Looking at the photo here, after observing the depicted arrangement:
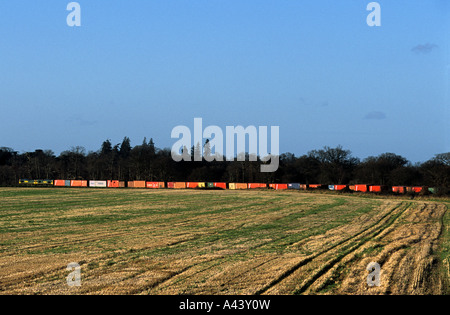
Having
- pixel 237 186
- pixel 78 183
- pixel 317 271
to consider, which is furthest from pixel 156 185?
pixel 317 271

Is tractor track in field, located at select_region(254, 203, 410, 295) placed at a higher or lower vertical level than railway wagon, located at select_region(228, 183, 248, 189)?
lower

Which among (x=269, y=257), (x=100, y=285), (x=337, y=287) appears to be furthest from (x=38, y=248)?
(x=337, y=287)

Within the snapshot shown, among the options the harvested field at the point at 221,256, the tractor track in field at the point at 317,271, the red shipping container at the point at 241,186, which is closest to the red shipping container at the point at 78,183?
the red shipping container at the point at 241,186

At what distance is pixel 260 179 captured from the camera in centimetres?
14438

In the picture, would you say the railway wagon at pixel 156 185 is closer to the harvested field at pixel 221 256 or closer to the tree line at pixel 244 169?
the tree line at pixel 244 169

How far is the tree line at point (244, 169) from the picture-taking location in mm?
130625

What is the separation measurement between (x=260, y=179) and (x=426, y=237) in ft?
386

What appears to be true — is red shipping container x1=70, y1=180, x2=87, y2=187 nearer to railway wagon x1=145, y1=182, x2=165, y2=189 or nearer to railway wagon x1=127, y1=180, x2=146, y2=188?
railway wagon x1=127, y1=180, x2=146, y2=188

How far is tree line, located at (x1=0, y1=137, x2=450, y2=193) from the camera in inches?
5143

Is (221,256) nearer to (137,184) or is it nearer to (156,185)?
(156,185)

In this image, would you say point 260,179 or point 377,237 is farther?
point 260,179

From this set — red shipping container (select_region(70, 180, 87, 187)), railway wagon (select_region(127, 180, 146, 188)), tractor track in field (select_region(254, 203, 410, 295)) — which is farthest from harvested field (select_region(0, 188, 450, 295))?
red shipping container (select_region(70, 180, 87, 187))

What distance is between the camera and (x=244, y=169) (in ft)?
511
